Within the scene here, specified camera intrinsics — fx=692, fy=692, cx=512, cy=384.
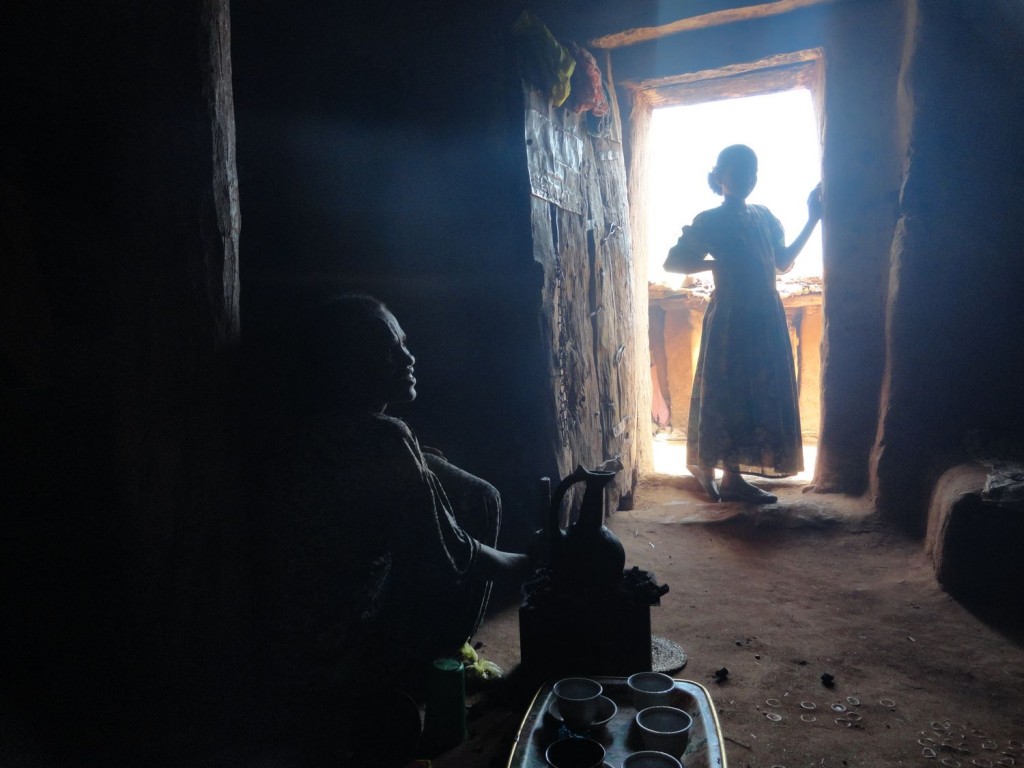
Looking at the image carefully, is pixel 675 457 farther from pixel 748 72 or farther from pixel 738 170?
pixel 748 72

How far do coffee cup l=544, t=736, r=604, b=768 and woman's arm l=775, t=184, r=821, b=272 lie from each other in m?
4.07

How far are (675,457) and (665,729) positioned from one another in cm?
621

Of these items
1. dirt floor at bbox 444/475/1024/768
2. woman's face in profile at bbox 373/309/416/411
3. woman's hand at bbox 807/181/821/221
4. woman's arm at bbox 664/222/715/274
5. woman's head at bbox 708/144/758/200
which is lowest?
dirt floor at bbox 444/475/1024/768

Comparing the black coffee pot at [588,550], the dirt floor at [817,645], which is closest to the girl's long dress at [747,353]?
the dirt floor at [817,645]

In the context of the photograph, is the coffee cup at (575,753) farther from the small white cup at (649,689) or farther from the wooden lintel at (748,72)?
the wooden lintel at (748,72)

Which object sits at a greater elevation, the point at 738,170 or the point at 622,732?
the point at 738,170

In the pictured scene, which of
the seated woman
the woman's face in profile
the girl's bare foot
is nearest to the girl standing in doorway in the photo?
the girl's bare foot

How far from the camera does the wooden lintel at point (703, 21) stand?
452cm

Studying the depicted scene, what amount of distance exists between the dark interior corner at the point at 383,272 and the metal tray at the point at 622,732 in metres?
1.04

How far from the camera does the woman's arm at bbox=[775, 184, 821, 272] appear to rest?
485cm

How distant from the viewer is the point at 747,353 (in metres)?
4.82

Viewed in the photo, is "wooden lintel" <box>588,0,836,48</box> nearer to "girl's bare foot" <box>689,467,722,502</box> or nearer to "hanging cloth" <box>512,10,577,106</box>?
"hanging cloth" <box>512,10,577,106</box>

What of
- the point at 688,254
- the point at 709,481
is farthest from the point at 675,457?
the point at 688,254

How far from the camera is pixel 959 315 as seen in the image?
3.91 metres
